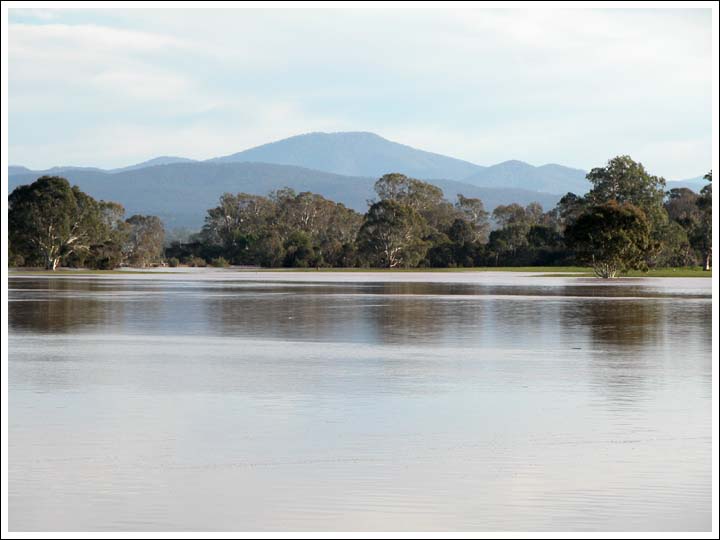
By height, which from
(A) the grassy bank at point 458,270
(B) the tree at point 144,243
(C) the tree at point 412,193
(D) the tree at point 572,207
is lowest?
(A) the grassy bank at point 458,270

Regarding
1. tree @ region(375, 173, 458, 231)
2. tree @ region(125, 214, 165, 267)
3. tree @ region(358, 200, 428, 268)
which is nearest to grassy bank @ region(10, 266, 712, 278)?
tree @ region(358, 200, 428, 268)

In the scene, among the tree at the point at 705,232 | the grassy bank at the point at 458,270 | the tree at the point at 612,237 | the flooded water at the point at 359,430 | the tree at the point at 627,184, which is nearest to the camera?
the flooded water at the point at 359,430

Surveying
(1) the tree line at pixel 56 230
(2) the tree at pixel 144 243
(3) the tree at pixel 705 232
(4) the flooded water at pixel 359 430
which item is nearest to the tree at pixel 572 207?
(3) the tree at pixel 705 232

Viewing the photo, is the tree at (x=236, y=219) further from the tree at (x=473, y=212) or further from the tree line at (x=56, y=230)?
the tree line at (x=56, y=230)

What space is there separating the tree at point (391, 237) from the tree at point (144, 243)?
17.9m

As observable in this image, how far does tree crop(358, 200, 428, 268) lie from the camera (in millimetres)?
86625

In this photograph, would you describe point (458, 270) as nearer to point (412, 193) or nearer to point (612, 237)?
point (612, 237)

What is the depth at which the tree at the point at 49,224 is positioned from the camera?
7825 centimetres

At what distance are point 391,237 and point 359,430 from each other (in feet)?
255

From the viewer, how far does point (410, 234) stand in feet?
287

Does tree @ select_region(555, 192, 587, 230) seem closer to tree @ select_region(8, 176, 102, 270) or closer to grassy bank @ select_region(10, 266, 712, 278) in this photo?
grassy bank @ select_region(10, 266, 712, 278)

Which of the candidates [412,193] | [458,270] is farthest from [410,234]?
[412,193]

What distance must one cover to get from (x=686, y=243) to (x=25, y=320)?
64.5m

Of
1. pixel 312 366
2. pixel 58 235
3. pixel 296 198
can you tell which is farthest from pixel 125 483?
pixel 296 198
